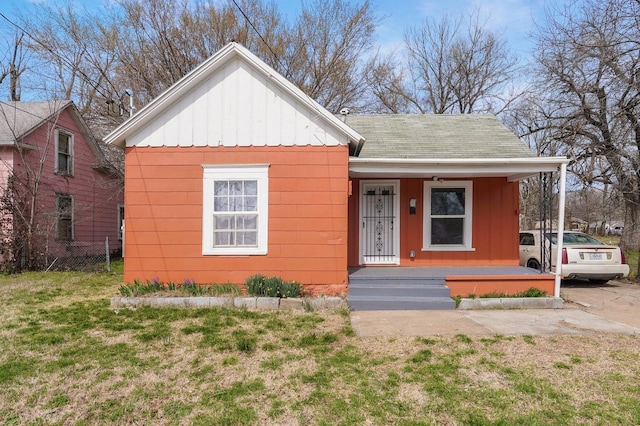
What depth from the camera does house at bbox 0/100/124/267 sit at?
1173 cm

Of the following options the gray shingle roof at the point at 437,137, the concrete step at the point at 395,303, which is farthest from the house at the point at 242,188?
the gray shingle roof at the point at 437,137

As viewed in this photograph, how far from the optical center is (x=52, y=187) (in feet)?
44.9

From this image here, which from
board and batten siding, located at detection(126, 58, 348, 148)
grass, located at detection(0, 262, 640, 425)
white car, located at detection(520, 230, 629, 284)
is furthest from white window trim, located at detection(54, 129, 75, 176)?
white car, located at detection(520, 230, 629, 284)

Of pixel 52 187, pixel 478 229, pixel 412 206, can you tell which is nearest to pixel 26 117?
pixel 52 187

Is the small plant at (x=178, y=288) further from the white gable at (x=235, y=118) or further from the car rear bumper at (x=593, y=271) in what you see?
the car rear bumper at (x=593, y=271)

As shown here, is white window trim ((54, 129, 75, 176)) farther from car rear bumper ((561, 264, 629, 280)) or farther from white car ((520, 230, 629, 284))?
car rear bumper ((561, 264, 629, 280))

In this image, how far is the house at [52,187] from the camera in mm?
11734

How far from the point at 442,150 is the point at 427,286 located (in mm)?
2968

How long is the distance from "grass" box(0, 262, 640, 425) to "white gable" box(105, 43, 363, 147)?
3336 millimetres

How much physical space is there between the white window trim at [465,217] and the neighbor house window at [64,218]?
1219 centimetres

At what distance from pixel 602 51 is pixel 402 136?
614 centimetres

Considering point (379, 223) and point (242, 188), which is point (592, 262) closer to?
point (379, 223)

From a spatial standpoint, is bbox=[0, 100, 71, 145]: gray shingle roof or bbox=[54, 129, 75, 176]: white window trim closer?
bbox=[0, 100, 71, 145]: gray shingle roof

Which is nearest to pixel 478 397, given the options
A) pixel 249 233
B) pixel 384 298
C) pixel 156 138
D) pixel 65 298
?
pixel 384 298
